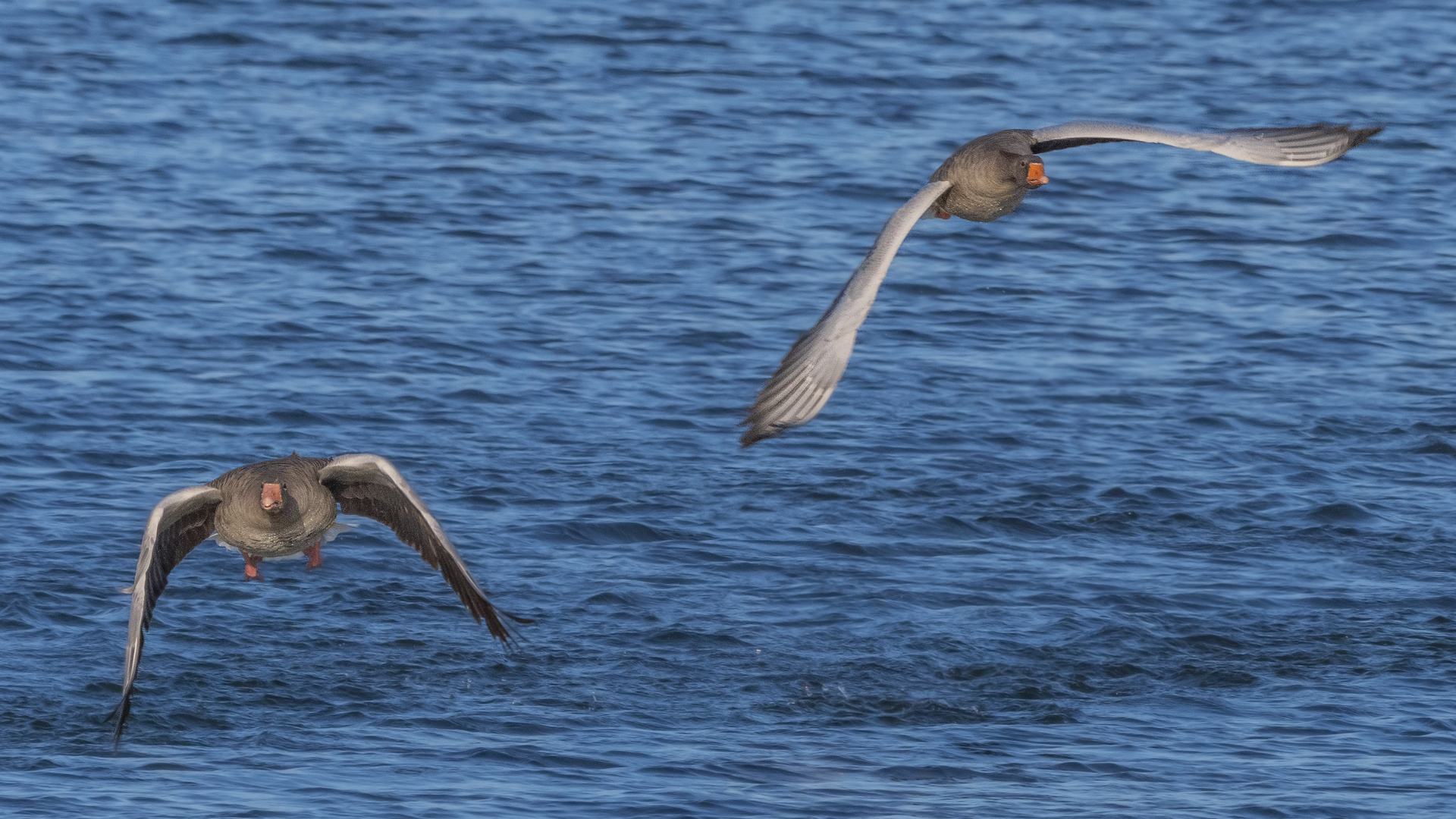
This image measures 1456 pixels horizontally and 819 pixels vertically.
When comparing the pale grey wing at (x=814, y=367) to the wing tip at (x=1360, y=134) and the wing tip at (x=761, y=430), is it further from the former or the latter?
the wing tip at (x=1360, y=134)

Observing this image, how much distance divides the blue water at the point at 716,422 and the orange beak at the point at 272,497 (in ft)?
7.34

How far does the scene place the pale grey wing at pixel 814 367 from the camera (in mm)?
7941

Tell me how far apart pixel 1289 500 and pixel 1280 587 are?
187 centimetres

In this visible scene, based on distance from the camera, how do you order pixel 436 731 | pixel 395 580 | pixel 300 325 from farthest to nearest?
pixel 300 325
pixel 395 580
pixel 436 731

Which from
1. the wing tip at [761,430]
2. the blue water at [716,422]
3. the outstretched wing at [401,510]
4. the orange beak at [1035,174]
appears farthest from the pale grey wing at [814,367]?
the blue water at [716,422]

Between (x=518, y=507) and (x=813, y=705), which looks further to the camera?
(x=518, y=507)

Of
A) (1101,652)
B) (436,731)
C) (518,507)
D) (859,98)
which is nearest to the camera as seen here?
(436,731)

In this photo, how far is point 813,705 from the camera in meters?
13.6

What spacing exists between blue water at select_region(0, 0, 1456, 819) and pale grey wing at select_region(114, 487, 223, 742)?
1647 mm

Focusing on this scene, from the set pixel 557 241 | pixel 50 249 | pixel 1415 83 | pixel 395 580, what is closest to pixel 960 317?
pixel 557 241

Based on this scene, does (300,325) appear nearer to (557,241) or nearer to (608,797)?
(557,241)

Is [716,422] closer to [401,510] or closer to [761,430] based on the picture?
[401,510]

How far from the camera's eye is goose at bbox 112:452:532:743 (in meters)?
9.96

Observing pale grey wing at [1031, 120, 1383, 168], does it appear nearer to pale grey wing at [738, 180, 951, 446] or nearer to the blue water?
pale grey wing at [738, 180, 951, 446]
